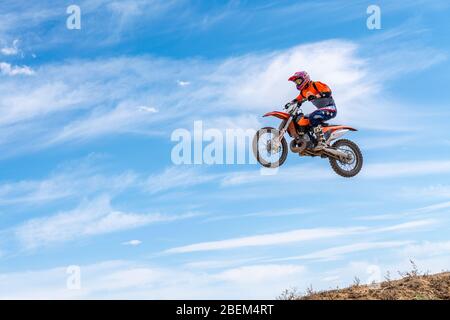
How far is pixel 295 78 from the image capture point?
2109cm

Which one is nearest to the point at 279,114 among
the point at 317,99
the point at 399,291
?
the point at 317,99

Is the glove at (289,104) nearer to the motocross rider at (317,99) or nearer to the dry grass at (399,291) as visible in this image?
the motocross rider at (317,99)

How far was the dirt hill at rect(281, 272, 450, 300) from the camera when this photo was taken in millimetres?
17672

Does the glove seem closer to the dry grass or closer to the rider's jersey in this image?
the rider's jersey

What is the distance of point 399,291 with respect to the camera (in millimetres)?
18031

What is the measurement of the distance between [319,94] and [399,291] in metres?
7.10

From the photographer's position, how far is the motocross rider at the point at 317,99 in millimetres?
21172

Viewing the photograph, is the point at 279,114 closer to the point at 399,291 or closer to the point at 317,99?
the point at 317,99

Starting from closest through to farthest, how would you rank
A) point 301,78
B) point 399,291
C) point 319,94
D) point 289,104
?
point 399,291
point 301,78
point 319,94
point 289,104

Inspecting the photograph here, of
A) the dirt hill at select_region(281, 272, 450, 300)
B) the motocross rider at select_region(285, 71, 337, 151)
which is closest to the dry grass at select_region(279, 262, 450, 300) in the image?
the dirt hill at select_region(281, 272, 450, 300)
